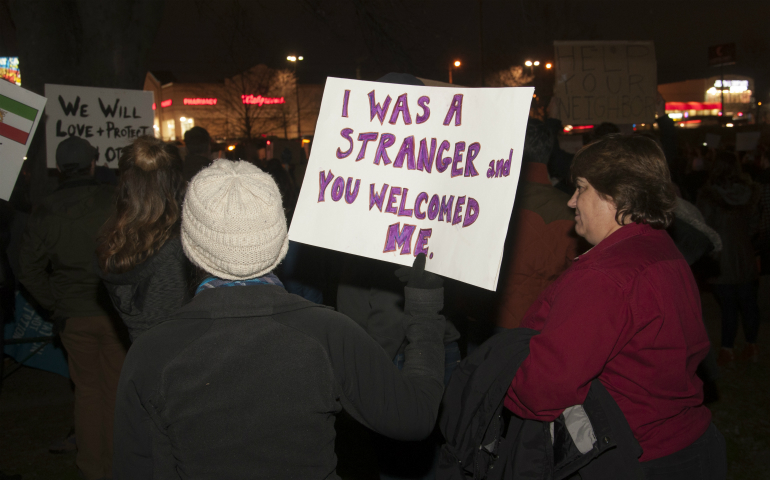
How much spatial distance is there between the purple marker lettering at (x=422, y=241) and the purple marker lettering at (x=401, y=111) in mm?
407

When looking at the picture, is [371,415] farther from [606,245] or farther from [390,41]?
[390,41]

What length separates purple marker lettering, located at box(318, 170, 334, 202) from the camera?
214 cm

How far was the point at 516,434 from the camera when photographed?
75.4 inches

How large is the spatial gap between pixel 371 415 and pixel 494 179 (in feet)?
2.79

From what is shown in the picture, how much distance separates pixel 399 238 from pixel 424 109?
0.47 meters

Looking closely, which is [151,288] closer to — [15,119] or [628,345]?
[15,119]

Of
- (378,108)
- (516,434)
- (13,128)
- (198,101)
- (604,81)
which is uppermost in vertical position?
(198,101)

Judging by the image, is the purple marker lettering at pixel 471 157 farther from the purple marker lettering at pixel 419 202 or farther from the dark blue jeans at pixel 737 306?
the dark blue jeans at pixel 737 306

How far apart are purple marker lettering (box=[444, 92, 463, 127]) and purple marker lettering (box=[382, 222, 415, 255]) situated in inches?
15.5

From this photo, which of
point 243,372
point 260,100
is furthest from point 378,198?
point 260,100

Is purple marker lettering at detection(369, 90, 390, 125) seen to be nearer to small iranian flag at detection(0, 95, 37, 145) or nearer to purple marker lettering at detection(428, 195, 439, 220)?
purple marker lettering at detection(428, 195, 439, 220)

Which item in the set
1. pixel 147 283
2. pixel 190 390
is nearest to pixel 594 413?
pixel 190 390

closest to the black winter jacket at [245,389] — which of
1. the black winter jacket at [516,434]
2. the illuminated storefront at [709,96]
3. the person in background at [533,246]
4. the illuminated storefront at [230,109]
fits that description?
the black winter jacket at [516,434]

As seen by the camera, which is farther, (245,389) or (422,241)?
(422,241)
